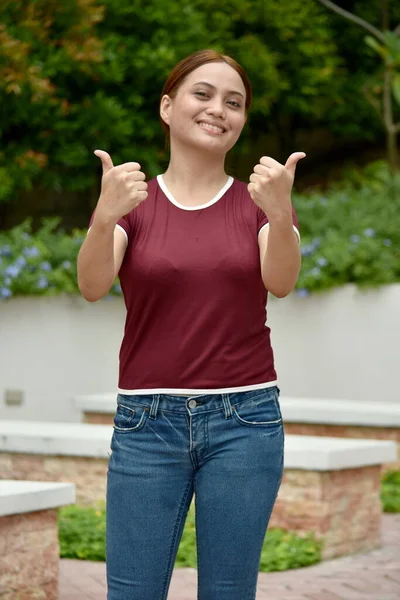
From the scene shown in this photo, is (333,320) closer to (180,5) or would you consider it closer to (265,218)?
(180,5)

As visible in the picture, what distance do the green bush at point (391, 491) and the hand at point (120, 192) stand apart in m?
5.40

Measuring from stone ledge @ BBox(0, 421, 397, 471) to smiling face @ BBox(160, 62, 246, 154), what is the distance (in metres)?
3.34

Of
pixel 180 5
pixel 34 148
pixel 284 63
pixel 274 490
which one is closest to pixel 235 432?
pixel 274 490

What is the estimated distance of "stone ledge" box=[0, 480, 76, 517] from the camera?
15.6ft

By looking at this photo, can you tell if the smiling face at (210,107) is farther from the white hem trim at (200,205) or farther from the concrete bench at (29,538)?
the concrete bench at (29,538)

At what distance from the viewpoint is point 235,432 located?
299 cm

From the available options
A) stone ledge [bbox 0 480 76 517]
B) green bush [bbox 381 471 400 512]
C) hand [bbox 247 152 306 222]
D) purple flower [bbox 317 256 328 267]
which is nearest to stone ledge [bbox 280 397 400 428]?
green bush [bbox 381 471 400 512]

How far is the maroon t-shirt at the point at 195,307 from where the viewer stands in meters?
2.99

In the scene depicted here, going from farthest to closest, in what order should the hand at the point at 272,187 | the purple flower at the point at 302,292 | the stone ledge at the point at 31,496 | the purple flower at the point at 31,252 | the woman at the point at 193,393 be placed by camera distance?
the purple flower at the point at 31,252 < the purple flower at the point at 302,292 < the stone ledge at the point at 31,496 < the woman at the point at 193,393 < the hand at the point at 272,187

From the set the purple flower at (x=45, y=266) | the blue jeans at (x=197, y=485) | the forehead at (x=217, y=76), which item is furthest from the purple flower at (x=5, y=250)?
the blue jeans at (x=197, y=485)

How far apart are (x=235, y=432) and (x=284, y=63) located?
1273cm

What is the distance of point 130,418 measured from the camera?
120 inches

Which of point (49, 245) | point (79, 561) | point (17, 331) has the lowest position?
point (79, 561)

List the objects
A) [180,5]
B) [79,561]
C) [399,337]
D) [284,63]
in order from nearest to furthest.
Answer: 1. [79,561]
2. [399,337]
3. [180,5]
4. [284,63]
